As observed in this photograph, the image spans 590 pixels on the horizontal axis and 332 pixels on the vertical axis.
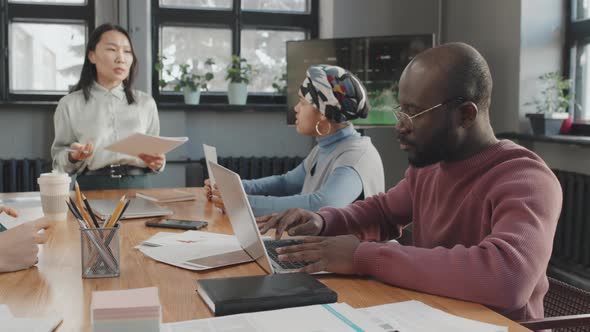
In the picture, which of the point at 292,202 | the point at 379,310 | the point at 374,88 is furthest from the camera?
the point at 374,88

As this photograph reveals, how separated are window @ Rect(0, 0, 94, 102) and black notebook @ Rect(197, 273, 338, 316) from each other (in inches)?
140

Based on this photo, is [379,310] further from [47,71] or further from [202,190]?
[47,71]

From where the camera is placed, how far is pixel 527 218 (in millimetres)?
1134

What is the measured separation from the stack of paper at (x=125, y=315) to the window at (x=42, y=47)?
3729 mm

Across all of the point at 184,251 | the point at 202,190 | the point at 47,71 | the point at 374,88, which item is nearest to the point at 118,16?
the point at 47,71

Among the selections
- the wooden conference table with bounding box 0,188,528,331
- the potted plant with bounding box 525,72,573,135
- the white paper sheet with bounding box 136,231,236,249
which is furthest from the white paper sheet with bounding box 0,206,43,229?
the potted plant with bounding box 525,72,573,135

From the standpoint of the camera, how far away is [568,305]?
53.6 inches

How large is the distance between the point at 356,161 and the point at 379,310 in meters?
1.07

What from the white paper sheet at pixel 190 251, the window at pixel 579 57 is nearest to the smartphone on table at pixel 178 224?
the white paper sheet at pixel 190 251

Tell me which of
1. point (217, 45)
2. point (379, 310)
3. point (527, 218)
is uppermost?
point (217, 45)

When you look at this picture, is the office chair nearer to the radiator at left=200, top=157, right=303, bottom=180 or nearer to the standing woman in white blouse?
the standing woman in white blouse

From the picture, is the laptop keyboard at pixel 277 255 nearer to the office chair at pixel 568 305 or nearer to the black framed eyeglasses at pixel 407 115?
the black framed eyeglasses at pixel 407 115

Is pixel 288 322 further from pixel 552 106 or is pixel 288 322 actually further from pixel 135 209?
pixel 552 106

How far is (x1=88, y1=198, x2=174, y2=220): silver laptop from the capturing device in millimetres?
1958
